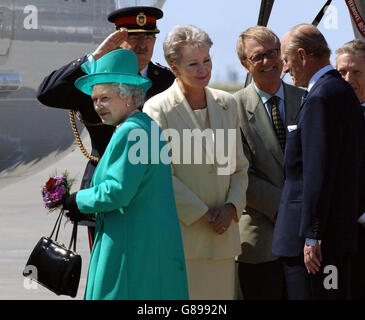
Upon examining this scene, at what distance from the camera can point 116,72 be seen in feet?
11.8

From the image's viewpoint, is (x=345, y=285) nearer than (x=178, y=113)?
Yes

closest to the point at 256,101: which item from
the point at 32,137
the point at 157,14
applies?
the point at 157,14

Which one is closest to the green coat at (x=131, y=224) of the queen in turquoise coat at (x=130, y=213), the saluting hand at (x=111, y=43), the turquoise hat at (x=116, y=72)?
the queen in turquoise coat at (x=130, y=213)

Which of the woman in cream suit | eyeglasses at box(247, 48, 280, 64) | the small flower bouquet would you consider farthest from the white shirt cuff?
eyeglasses at box(247, 48, 280, 64)

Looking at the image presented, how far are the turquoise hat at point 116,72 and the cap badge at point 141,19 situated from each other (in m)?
0.75

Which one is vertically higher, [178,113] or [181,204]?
[178,113]

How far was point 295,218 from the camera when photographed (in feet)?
12.7

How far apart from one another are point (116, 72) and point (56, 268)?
82cm

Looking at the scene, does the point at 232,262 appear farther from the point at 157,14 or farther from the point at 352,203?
the point at 157,14

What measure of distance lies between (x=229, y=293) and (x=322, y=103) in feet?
3.32

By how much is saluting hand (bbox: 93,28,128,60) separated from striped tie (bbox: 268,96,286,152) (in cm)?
81

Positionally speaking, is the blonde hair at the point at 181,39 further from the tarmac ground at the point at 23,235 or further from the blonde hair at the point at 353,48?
the blonde hair at the point at 353,48

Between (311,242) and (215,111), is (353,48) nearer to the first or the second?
(215,111)

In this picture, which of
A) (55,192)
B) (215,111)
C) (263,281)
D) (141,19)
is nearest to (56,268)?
(55,192)
